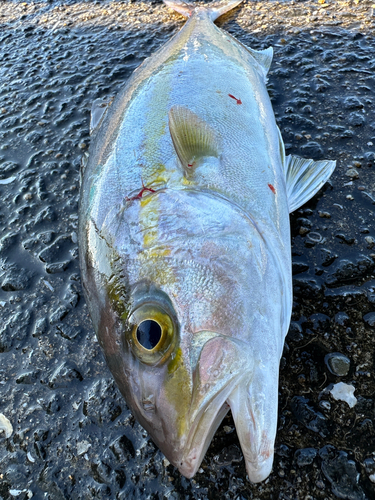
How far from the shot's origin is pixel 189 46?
9.94ft

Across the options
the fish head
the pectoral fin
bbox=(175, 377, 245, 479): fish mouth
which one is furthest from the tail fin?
bbox=(175, 377, 245, 479): fish mouth

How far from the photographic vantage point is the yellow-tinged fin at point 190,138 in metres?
1.94

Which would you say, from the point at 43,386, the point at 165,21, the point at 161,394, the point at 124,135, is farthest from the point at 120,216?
the point at 165,21

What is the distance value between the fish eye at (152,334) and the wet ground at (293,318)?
0.67 meters

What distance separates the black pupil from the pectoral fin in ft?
4.39

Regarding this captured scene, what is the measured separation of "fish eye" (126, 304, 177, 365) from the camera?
149 centimetres

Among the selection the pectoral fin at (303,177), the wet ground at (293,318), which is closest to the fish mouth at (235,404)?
the wet ground at (293,318)

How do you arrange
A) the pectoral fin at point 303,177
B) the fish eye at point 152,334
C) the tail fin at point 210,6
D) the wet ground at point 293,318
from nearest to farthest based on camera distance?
the fish eye at point 152,334 < the wet ground at point 293,318 < the pectoral fin at point 303,177 < the tail fin at point 210,6

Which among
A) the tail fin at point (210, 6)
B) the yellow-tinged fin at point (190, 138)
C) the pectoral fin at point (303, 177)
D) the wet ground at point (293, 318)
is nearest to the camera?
the wet ground at point (293, 318)

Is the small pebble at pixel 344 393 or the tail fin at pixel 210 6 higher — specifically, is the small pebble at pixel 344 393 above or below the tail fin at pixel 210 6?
below

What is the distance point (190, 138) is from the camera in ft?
6.74

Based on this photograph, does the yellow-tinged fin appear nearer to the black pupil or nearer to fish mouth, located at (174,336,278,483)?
the black pupil

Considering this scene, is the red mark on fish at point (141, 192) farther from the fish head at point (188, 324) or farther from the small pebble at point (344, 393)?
the small pebble at point (344, 393)

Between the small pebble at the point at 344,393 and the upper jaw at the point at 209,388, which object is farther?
the small pebble at the point at 344,393
